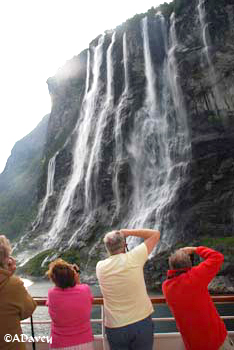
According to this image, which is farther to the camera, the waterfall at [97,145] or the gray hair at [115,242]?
the waterfall at [97,145]

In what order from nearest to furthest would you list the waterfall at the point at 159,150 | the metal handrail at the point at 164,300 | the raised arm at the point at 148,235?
the raised arm at the point at 148,235 → the metal handrail at the point at 164,300 → the waterfall at the point at 159,150

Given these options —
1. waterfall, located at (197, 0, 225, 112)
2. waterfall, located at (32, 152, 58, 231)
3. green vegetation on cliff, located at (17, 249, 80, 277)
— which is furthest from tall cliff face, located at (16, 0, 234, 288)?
green vegetation on cliff, located at (17, 249, 80, 277)

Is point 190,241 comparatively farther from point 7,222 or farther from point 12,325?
point 7,222

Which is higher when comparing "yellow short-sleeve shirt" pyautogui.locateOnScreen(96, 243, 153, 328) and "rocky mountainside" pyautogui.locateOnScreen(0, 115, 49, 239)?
"rocky mountainside" pyautogui.locateOnScreen(0, 115, 49, 239)

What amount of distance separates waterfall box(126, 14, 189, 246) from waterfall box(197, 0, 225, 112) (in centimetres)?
265

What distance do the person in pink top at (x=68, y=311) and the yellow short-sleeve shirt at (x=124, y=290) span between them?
0.21 meters

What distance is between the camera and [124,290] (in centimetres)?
344

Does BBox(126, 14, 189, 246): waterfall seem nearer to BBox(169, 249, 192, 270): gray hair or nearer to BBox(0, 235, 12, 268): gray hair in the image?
BBox(169, 249, 192, 270): gray hair

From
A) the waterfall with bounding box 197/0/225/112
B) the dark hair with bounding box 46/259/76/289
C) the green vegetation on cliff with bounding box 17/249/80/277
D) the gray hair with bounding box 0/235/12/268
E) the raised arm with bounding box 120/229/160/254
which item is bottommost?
the green vegetation on cliff with bounding box 17/249/80/277

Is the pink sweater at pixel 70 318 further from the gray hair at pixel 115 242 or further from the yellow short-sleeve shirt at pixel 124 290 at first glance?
the gray hair at pixel 115 242

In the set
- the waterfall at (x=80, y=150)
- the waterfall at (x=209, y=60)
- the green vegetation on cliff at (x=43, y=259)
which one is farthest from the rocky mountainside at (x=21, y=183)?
the waterfall at (x=209, y=60)

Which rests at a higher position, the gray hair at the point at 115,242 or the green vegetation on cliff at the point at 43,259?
the gray hair at the point at 115,242

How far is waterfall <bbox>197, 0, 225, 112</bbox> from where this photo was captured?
96.9 feet

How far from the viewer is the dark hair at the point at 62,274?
11.2 ft
